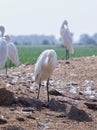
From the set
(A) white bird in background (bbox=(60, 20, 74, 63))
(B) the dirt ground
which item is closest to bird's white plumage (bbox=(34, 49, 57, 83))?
(B) the dirt ground

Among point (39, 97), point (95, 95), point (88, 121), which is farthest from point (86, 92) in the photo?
point (88, 121)

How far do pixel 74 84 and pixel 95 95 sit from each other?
1.34 m

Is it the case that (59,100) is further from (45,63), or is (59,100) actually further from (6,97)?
(6,97)

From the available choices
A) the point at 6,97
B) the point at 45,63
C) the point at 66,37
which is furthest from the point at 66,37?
the point at 6,97

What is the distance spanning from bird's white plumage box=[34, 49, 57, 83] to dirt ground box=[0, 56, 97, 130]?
531mm

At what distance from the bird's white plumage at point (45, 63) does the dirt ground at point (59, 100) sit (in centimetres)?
53

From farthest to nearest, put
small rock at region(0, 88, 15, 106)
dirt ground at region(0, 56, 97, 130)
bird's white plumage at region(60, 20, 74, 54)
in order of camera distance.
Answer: bird's white plumage at region(60, 20, 74, 54) → small rock at region(0, 88, 15, 106) → dirt ground at region(0, 56, 97, 130)

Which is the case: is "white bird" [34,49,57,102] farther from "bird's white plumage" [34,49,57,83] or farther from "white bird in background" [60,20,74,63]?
"white bird in background" [60,20,74,63]

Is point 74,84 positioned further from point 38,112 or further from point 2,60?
point 38,112

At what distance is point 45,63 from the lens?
43.4 feet

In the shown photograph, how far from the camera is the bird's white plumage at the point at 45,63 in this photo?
43.3 ft

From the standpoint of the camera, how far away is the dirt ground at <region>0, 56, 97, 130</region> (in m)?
10.6

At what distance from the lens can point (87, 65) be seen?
18.5 metres

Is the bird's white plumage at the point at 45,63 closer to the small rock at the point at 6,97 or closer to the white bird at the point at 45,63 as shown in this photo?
the white bird at the point at 45,63
